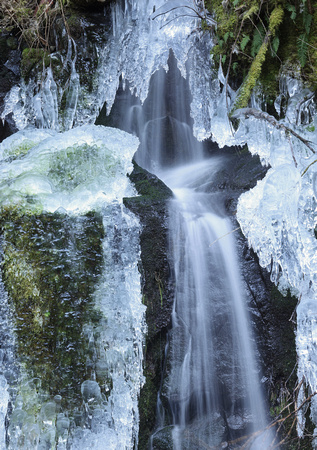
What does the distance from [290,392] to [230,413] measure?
52cm

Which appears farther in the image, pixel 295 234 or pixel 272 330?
pixel 272 330

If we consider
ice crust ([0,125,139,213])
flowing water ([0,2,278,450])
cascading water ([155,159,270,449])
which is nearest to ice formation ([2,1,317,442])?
ice crust ([0,125,139,213])

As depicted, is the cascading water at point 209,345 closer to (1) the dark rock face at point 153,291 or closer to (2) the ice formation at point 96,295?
(1) the dark rock face at point 153,291

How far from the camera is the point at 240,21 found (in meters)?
4.54

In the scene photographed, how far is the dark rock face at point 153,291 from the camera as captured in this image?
3.48 metres

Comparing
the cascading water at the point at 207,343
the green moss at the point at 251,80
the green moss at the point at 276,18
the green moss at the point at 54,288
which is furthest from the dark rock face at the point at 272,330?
the green moss at the point at 276,18

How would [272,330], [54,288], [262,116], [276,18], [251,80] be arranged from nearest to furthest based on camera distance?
[54,288]
[272,330]
[262,116]
[276,18]
[251,80]

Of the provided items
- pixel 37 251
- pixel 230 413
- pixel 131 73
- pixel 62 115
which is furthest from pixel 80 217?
pixel 131 73

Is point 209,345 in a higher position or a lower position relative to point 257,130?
lower

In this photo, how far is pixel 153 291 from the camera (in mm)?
3721

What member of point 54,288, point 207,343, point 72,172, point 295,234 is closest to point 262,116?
point 295,234

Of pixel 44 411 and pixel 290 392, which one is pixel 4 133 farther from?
pixel 290 392

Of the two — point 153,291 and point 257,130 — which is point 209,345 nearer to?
point 153,291

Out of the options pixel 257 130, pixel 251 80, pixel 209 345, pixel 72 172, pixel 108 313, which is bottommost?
pixel 209 345
